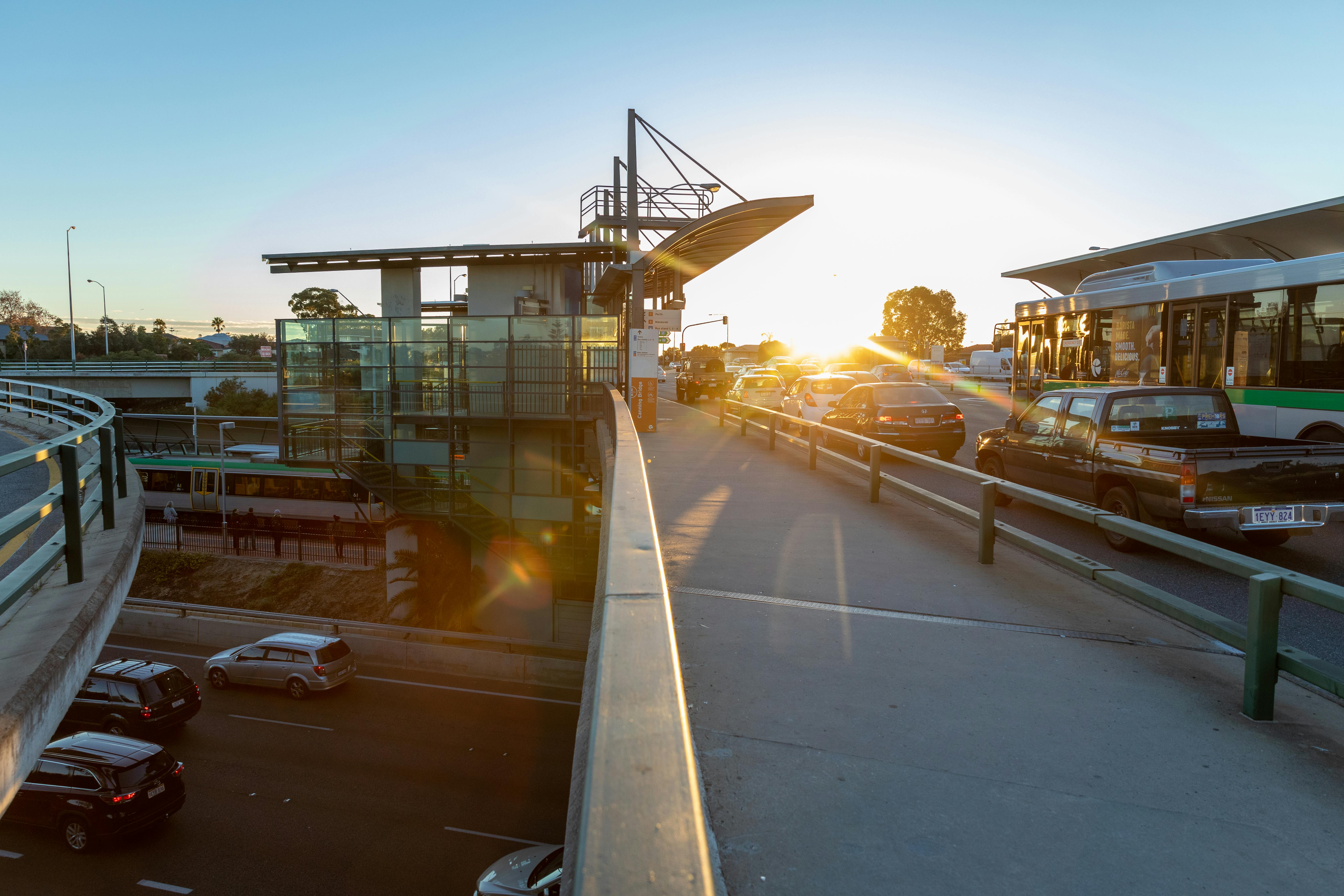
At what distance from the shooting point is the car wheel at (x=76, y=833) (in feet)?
52.3

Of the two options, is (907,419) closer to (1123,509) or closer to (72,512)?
(1123,509)

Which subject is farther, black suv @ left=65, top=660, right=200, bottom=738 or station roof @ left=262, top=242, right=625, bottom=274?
station roof @ left=262, top=242, right=625, bottom=274

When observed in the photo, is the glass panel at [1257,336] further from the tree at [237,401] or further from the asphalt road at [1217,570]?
the tree at [237,401]

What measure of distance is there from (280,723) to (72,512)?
19.5 meters

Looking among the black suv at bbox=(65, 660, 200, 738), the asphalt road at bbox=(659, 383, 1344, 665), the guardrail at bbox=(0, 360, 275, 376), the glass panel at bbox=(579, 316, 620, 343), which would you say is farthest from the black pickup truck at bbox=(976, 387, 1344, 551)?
the guardrail at bbox=(0, 360, 275, 376)

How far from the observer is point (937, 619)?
5.57m

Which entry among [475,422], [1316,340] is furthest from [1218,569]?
[475,422]

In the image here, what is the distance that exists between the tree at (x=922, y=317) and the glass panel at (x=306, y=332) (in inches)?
4576

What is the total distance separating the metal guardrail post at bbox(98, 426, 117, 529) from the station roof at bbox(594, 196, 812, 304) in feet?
39.8

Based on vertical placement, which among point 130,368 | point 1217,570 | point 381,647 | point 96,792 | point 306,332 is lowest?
point 381,647

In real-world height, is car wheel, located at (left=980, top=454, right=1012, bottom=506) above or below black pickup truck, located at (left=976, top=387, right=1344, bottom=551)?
below

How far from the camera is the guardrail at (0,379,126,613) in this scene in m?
4.64

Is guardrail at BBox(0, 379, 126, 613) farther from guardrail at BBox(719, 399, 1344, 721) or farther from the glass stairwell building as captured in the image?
the glass stairwell building

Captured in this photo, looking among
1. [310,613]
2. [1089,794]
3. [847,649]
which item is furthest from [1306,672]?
[310,613]
